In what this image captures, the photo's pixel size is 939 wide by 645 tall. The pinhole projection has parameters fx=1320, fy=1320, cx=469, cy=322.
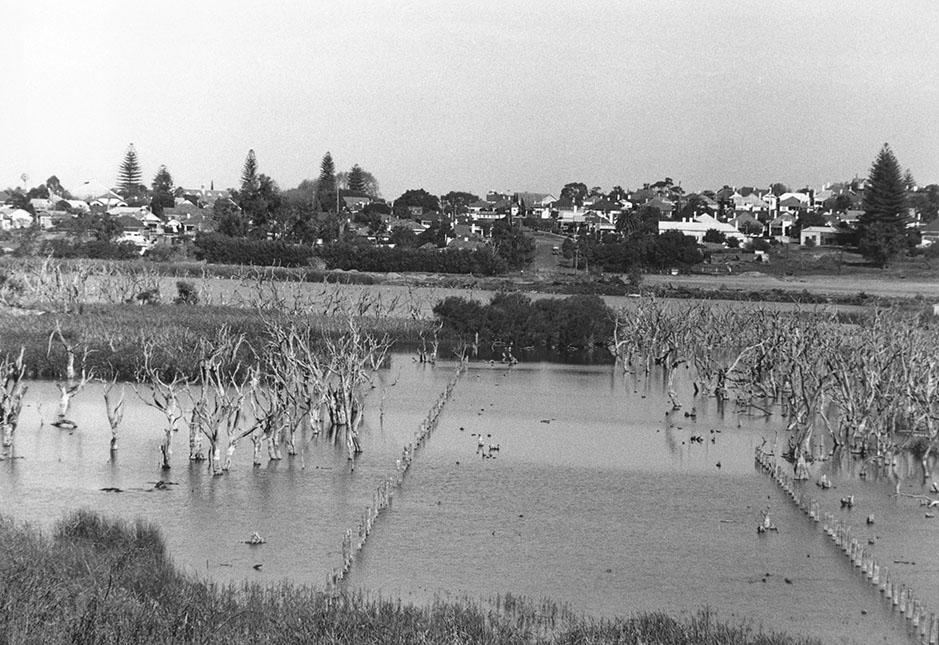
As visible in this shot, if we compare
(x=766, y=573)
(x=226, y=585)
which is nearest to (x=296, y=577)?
(x=226, y=585)

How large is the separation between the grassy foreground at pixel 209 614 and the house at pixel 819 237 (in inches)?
5527

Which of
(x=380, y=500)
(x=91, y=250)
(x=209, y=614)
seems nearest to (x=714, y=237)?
(x=91, y=250)

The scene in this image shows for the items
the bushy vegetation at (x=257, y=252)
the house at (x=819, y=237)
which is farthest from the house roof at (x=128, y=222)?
the house at (x=819, y=237)

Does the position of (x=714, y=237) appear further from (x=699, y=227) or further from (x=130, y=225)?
(x=130, y=225)

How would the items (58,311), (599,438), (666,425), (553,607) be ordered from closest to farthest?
(553,607) < (599,438) < (666,425) < (58,311)

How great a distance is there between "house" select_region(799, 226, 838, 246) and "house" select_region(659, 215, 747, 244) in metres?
8.56

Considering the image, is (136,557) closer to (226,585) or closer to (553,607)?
(226,585)

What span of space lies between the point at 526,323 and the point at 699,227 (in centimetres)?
9188

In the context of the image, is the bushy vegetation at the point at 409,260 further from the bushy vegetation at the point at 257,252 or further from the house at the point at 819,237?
the house at the point at 819,237

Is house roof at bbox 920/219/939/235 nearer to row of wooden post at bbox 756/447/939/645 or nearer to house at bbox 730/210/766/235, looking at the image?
house at bbox 730/210/766/235

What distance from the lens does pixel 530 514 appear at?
119 ft

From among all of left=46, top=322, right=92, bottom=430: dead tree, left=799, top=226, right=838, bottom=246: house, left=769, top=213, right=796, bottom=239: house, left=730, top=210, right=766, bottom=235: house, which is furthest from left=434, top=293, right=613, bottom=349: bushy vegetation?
left=730, top=210, right=766, bottom=235: house

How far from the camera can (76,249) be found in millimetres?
153250

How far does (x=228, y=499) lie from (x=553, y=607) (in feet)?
40.2
